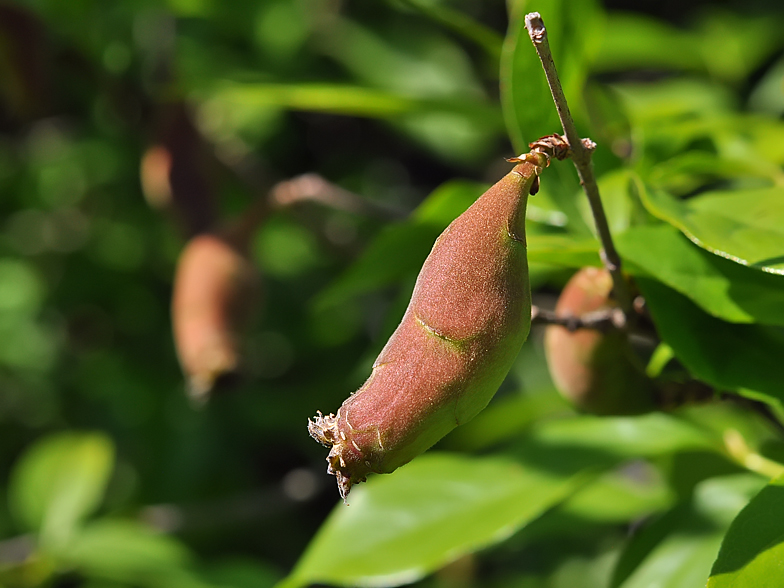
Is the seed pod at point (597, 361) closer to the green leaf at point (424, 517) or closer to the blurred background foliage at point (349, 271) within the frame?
the blurred background foliage at point (349, 271)

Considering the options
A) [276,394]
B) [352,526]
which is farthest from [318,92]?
[276,394]

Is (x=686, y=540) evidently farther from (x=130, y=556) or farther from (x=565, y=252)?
(x=130, y=556)

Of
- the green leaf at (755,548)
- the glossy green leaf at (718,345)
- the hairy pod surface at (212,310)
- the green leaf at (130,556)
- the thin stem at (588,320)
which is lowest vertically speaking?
the green leaf at (755,548)

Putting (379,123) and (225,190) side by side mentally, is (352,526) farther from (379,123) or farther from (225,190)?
(379,123)

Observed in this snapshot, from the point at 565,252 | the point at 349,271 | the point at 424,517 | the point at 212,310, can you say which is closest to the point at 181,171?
the point at 212,310

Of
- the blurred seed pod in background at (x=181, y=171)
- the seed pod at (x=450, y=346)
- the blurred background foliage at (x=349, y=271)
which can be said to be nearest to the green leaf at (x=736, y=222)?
the blurred background foliage at (x=349, y=271)

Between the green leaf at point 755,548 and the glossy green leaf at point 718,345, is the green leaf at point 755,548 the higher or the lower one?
the lower one
